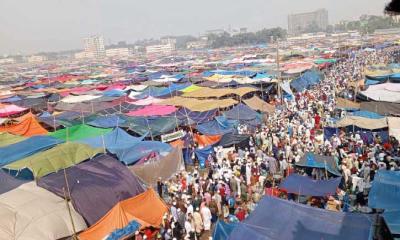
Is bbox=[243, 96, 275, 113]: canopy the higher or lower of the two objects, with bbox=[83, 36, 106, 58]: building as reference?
lower

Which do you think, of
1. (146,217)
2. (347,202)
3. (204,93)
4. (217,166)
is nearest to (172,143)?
(217,166)

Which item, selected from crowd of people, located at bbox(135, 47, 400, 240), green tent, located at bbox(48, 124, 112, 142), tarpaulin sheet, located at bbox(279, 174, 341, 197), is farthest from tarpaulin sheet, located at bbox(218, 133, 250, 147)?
green tent, located at bbox(48, 124, 112, 142)

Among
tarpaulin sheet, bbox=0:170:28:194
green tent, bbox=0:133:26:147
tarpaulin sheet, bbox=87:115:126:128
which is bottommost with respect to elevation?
tarpaulin sheet, bbox=0:170:28:194

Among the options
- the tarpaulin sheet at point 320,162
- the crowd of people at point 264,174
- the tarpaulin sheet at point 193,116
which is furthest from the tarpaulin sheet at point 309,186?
the tarpaulin sheet at point 193,116

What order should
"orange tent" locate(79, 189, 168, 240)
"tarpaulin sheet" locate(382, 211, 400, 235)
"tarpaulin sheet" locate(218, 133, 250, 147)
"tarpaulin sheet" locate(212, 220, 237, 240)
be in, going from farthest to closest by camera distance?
"tarpaulin sheet" locate(218, 133, 250, 147) < "orange tent" locate(79, 189, 168, 240) < "tarpaulin sheet" locate(212, 220, 237, 240) < "tarpaulin sheet" locate(382, 211, 400, 235)

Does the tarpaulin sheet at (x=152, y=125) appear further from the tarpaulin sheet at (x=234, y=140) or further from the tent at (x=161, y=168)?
the tent at (x=161, y=168)

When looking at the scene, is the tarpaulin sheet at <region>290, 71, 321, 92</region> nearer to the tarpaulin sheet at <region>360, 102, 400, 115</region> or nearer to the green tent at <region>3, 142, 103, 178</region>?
the tarpaulin sheet at <region>360, 102, 400, 115</region>
